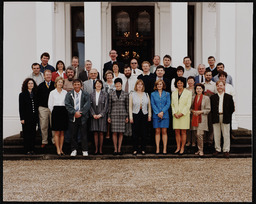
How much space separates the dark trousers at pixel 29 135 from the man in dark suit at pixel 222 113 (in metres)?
4.78

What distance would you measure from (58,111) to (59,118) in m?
0.19

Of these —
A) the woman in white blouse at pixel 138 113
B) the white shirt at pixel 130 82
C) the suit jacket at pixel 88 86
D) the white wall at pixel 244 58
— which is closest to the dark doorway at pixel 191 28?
the white wall at pixel 244 58

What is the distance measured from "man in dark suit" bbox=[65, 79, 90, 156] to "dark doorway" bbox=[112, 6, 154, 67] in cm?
626

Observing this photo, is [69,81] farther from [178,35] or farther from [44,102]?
[178,35]

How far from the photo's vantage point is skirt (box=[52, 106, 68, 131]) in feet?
23.9

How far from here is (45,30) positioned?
9664 millimetres

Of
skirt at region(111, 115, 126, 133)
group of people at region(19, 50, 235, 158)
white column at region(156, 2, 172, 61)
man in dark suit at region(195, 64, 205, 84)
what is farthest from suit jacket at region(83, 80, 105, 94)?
white column at region(156, 2, 172, 61)

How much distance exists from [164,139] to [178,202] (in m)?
3.58

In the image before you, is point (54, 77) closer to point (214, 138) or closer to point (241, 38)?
point (214, 138)

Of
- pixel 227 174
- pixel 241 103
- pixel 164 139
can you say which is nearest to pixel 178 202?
pixel 227 174

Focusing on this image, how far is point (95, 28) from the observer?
31.7 feet

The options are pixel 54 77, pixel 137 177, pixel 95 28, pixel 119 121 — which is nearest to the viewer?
pixel 137 177

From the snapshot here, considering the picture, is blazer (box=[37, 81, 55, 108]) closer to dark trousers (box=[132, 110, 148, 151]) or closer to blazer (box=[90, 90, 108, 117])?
blazer (box=[90, 90, 108, 117])

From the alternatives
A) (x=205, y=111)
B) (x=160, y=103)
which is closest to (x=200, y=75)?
(x=205, y=111)
